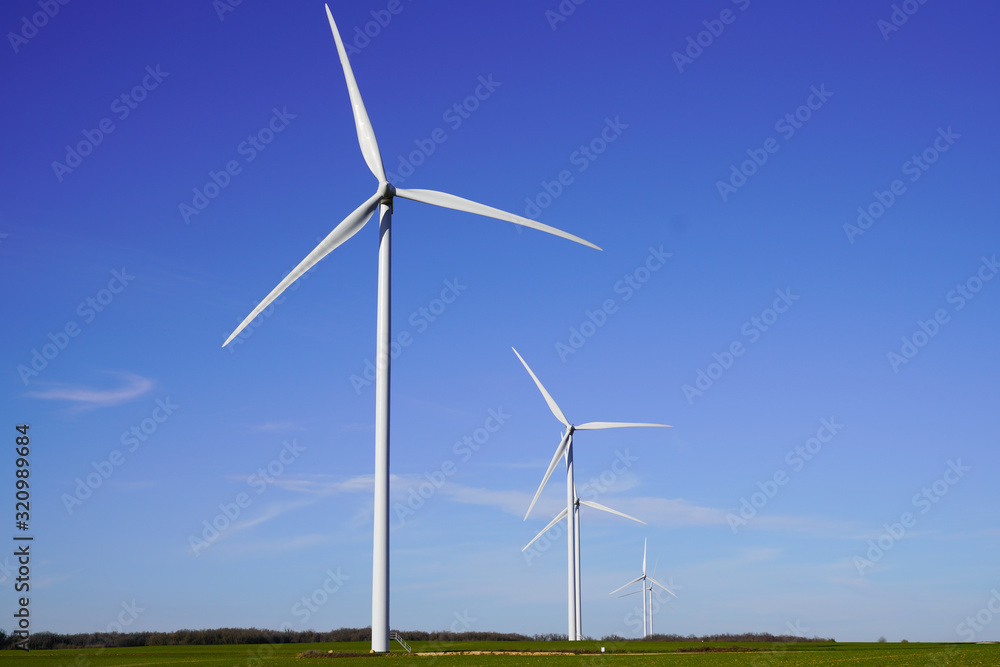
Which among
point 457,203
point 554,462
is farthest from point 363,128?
point 554,462

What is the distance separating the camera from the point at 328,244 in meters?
40.9

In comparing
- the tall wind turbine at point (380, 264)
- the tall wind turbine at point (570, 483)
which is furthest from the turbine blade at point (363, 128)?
the tall wind turbine at point (570, 483)

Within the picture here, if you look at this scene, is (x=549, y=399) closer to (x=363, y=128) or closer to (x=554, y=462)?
(x=554, y=462)

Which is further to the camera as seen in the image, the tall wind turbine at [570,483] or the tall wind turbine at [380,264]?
the tall wind turbine at [570,483]

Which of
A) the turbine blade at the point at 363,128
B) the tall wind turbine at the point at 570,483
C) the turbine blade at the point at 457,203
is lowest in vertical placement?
the tall wind turbine at the point at 570,483

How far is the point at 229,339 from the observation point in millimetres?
35625

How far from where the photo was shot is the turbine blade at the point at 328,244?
37.7 meters

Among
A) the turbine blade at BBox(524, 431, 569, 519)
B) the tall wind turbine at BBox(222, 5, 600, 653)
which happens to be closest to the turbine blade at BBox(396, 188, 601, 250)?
the tall wind turbine at BBox(222, 5, 600, 653)

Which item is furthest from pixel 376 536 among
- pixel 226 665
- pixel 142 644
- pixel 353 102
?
pixel 142 644

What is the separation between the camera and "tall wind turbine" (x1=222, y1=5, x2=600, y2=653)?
3628 centimetres

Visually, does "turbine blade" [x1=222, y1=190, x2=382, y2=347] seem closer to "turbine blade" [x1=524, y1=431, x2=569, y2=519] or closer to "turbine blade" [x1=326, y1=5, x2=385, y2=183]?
"turbine blade" [x1=326, y1=5, x2=385, y2=183]

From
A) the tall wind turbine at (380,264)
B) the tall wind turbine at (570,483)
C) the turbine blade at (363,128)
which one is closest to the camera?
the tall wind turbine at (380,264)

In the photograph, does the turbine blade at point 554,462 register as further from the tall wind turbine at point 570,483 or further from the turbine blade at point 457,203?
the turbine blade at point 457,203

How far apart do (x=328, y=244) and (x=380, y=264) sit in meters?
2.57
